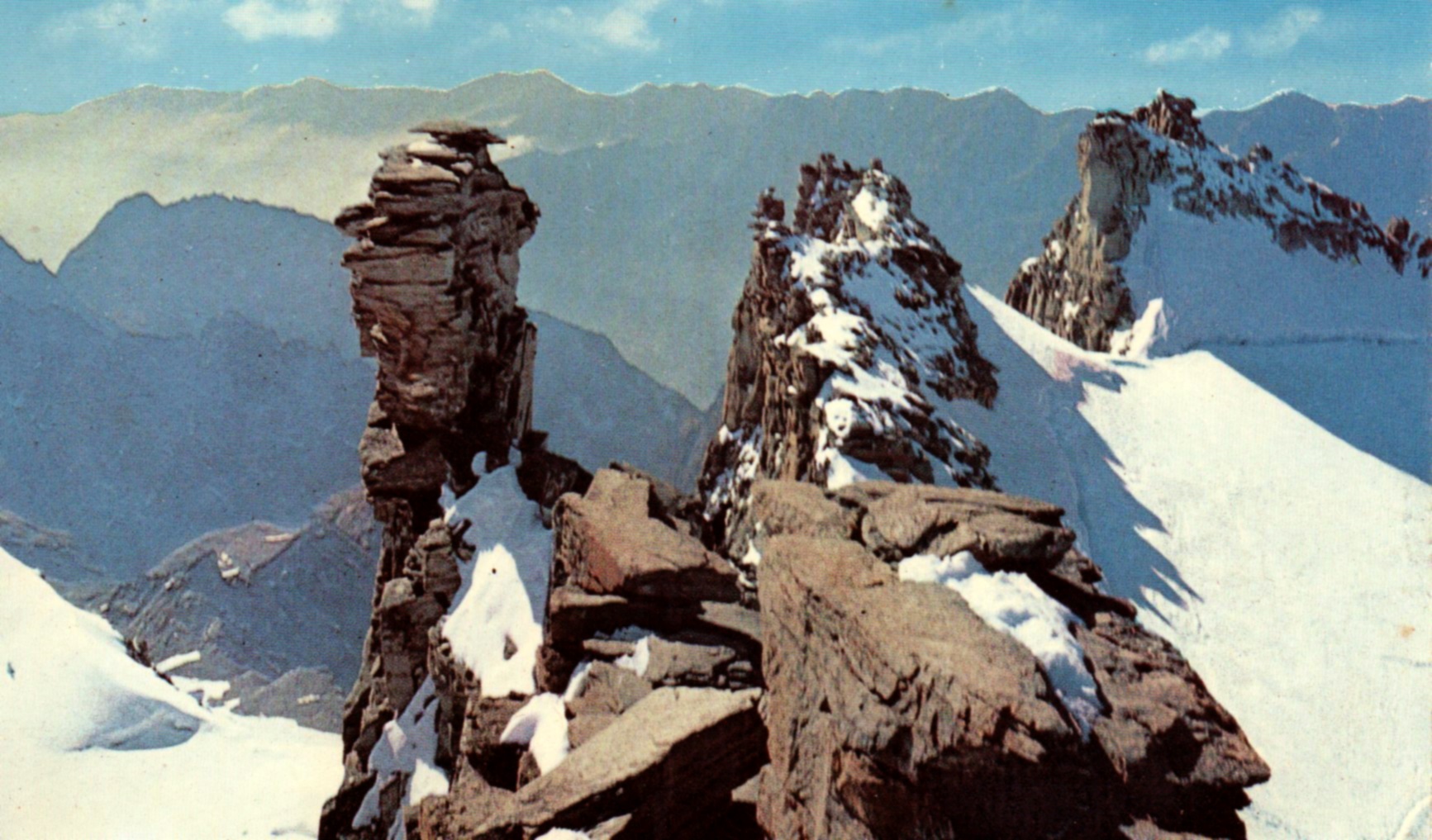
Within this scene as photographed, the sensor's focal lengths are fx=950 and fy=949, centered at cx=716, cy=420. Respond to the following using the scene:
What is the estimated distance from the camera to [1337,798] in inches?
619

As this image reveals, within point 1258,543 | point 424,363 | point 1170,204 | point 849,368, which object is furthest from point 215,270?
point 1258,543

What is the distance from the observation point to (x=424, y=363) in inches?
804

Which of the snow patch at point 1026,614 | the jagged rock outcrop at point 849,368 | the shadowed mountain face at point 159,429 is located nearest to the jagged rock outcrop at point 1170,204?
the jagged rock outcrop at point 849,368

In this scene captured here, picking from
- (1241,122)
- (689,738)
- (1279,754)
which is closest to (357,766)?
(689,738)

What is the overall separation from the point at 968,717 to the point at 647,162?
206 ft

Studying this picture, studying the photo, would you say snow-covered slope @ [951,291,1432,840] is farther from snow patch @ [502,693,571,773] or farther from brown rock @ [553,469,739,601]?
snow patch @ [502,693,571,773]

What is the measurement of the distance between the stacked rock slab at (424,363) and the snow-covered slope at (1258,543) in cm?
1278

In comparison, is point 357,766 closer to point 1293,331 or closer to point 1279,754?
point 1279,754

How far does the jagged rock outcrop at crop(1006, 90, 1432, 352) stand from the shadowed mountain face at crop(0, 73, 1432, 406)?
49.6ft

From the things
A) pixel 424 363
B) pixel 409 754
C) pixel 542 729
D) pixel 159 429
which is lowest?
pixel 159 429

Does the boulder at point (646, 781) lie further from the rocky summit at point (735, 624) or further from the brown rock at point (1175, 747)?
the brown rock at point (1175, 747)

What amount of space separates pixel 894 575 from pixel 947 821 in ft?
7.87

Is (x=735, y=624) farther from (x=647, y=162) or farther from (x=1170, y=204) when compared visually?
(x=647, y=162)

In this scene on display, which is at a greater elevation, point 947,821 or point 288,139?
point 288,139
